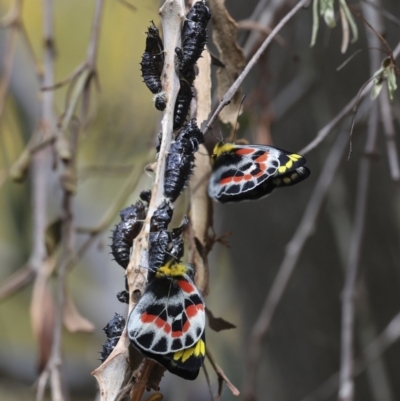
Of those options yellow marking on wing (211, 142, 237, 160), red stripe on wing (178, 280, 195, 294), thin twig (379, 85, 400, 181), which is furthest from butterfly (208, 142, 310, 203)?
thin twig (379, 85, 400, 181)

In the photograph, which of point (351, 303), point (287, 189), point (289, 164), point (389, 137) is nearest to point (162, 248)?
point (289, 164)

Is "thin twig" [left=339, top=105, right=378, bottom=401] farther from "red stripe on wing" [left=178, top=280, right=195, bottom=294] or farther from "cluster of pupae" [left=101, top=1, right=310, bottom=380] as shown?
"red stripe on wing" [left=178, top=280, right=195, bottom=294]

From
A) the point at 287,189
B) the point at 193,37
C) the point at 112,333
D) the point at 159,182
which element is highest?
the point at 193,37

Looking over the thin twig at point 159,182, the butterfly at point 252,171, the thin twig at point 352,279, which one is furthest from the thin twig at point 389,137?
the thin twig at point 159,182

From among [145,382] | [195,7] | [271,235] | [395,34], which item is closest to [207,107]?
[195,7]

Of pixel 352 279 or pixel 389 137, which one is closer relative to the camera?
pixel 389 137

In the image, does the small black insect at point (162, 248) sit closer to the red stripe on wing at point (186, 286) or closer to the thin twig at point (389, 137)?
the red stripe on wing at point (186, 286)

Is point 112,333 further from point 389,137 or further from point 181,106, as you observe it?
point 389,137
